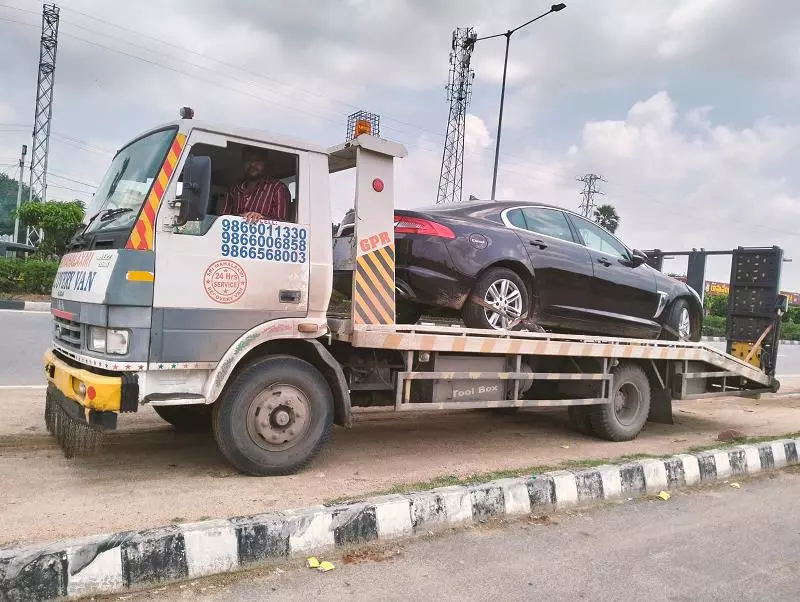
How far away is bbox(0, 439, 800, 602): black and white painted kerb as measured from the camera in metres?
2.70

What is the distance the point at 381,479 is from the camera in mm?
4559

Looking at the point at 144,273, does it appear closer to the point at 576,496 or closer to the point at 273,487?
the point at 273,487

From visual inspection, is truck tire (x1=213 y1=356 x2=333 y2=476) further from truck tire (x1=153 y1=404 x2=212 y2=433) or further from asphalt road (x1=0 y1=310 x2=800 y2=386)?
asphalt road (x1=0 y1=310 x2=800 y2=386)

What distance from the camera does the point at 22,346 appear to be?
9906 mm

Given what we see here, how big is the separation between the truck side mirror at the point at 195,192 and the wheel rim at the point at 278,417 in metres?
1.19

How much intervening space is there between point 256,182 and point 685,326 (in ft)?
17.5

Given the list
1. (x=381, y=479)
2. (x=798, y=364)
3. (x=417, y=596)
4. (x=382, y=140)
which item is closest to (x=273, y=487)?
(x=381, y=479)

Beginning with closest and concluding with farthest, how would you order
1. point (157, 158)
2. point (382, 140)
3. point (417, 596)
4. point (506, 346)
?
point (417, 596) < point (157, 158) < point (382, 140) < point (506, 346)

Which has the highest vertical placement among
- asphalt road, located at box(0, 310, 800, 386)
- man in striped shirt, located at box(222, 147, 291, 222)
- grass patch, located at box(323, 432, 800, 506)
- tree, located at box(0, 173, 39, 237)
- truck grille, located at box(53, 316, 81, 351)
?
tree, located at box(0, 173, 39, 237)

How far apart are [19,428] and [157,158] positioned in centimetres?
274

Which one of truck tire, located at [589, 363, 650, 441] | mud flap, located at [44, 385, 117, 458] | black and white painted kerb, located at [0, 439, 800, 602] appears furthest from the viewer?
truck tire, located at [589, 363, 650, 441]

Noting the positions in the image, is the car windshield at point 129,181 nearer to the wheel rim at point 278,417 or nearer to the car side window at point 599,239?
the wheel rim at point 278,417

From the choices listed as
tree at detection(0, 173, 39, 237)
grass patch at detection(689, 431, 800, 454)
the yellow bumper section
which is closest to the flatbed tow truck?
the yellow bumper section

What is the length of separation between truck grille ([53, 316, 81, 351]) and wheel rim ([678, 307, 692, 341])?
607 cm
